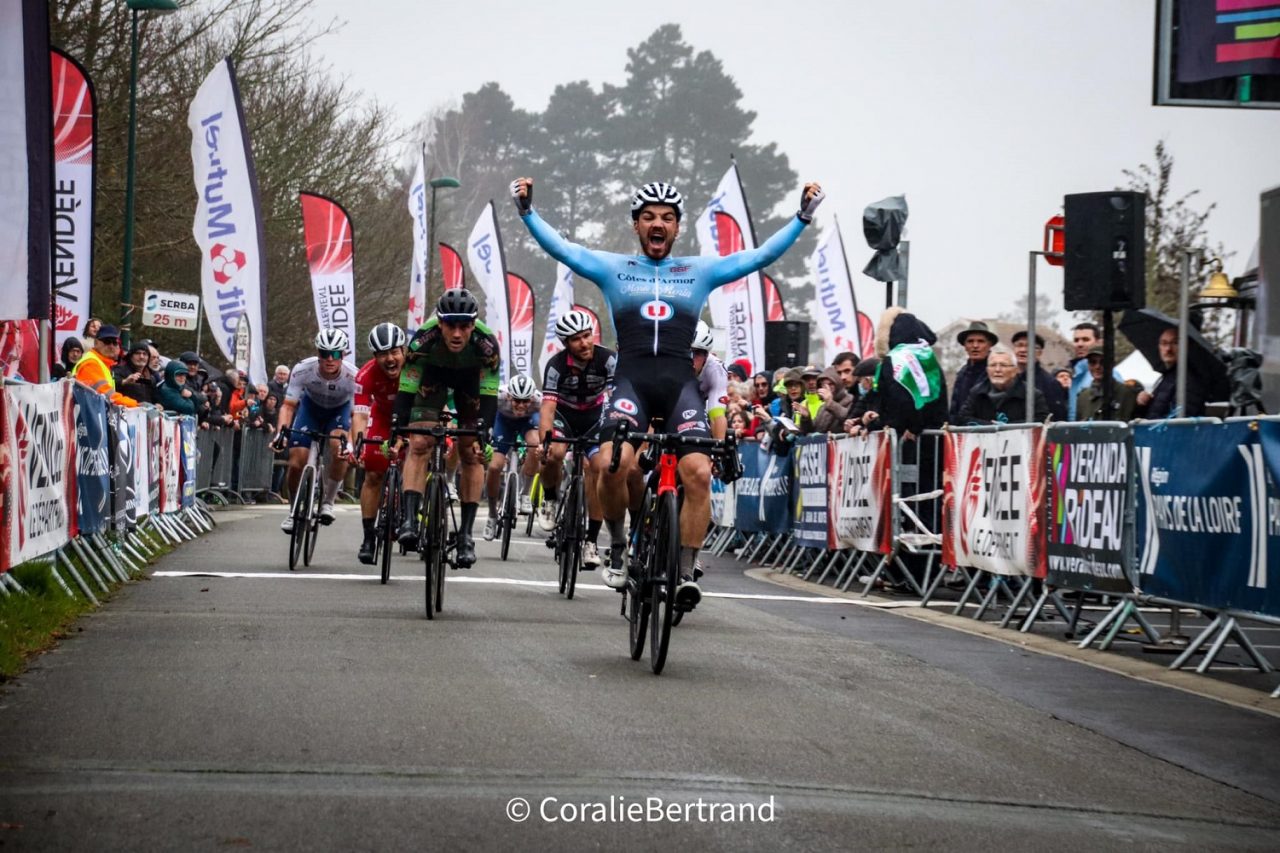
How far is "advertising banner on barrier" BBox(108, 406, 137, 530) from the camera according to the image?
14.0m

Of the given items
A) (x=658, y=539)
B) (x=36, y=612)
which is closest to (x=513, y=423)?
(x=36, y=612)

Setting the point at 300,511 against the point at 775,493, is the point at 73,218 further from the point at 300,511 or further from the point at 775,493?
the point at 775,493

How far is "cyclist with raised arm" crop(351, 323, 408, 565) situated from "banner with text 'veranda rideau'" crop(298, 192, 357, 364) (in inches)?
593

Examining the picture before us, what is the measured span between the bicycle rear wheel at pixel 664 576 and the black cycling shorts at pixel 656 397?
87 centimetres

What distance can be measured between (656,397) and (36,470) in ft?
11.3

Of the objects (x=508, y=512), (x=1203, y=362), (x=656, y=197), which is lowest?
(x=508, y=512)

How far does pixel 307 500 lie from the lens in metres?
15.3

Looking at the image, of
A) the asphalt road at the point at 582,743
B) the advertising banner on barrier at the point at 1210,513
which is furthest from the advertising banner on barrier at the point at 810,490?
the advertising banner on barrier at the point at 1210,513

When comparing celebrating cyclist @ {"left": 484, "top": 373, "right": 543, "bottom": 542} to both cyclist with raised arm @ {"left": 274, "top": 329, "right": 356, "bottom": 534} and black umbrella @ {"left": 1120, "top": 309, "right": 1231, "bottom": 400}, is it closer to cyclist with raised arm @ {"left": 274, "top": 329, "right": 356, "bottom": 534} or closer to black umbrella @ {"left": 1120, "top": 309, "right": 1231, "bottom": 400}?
cyclist with raised arm @ {"left": 274, "top": 329, "right": 356, "bottom": 534}

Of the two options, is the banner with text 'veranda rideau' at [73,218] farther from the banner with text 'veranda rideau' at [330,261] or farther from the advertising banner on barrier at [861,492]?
the banner with text 'veranda rideau' at [330,261]

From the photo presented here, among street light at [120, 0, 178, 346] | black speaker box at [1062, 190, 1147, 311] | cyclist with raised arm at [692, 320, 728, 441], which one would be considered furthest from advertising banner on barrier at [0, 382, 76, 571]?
street light at [120, 0, 178, 346]

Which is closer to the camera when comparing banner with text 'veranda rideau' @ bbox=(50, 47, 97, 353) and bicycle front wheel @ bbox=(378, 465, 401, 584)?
bicycle front wheel @ bbox=(378, 465, 401, 584)

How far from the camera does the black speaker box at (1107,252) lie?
1434 centimetres

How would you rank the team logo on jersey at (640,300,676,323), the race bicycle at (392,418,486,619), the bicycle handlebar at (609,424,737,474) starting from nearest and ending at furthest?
the bicycle handlebar at (609,424,737,474) → the team logo on jersey at (640,300,676,323) → the race bicycle at (392,418,486,619)
